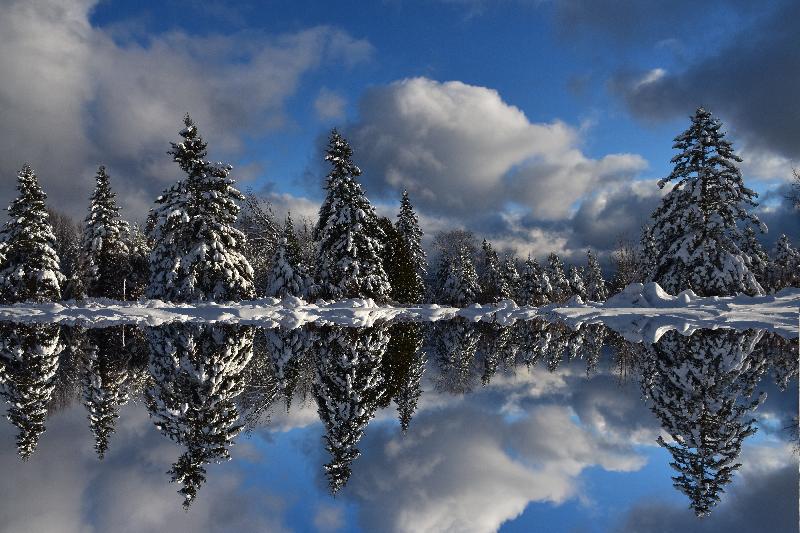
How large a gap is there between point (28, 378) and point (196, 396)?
3.61 m

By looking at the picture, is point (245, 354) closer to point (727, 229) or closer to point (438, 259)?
point (727, 229)

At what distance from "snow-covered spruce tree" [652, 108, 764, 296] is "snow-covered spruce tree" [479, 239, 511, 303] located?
1011 inches

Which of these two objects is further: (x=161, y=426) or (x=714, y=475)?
(x=161, y=426)

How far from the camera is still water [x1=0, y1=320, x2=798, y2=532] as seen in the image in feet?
10.7

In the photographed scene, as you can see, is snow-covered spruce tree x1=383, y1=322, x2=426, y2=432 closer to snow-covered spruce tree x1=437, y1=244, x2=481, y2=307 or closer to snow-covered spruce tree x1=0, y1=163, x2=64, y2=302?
snow-covered spruce tree x1=0, y1=163, x2=64, y2=302

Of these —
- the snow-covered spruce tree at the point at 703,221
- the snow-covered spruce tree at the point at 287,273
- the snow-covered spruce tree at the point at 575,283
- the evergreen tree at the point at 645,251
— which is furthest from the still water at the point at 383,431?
the snow-covered spruce tree at the point at 575,283

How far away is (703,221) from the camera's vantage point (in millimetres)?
24312

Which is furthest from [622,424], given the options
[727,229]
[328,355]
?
[727,229]

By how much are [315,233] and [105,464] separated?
24.8 m

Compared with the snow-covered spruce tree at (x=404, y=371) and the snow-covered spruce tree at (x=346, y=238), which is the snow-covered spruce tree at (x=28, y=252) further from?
the snow-covered spruce tree at (x=404, y=371)

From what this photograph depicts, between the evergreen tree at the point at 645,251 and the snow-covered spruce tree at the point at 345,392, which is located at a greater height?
the evergreen tree at the point at 645,251

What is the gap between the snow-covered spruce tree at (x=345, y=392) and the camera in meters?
4.17

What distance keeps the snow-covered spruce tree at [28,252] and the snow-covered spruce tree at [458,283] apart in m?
33.5

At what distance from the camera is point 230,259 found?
2695cm
